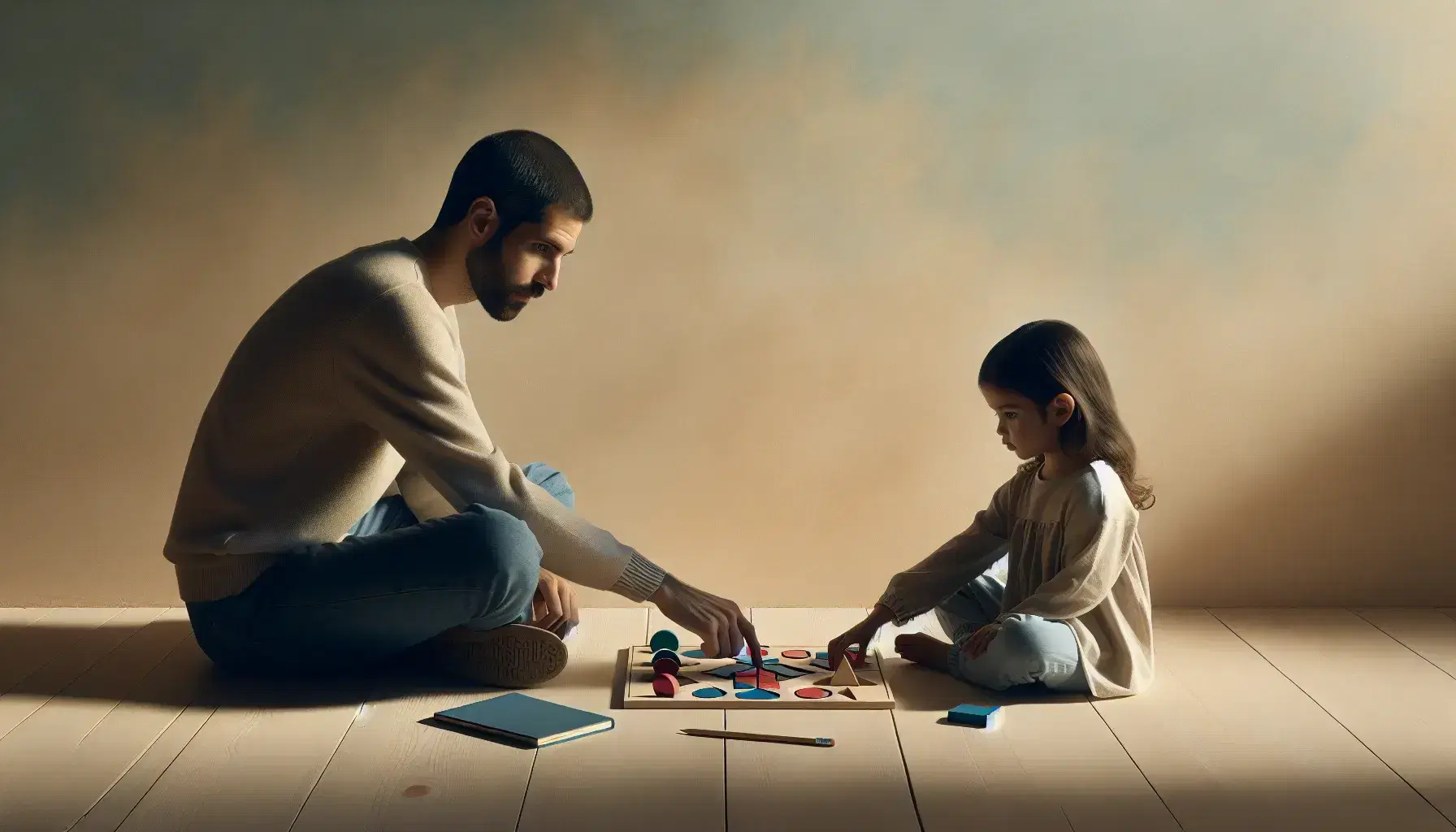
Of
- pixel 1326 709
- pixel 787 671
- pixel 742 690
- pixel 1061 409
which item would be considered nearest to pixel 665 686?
pixel 742 690

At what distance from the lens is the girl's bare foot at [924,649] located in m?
2.30

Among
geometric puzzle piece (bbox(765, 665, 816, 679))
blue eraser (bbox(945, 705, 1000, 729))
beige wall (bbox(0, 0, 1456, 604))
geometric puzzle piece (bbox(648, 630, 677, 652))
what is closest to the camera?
blue eraser (bbox(945, 705, 1000, 729))

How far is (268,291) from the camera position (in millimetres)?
2764

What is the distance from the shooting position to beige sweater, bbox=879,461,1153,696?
84.3 inches

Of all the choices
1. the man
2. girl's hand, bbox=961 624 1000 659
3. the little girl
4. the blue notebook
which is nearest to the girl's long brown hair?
the little girl

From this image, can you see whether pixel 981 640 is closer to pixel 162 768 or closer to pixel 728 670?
pixel 728 670

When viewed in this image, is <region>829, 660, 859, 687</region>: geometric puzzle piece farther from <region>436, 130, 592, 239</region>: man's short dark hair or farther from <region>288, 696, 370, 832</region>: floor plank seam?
<region>436, 130, 592, 239</region>: man's short dark hair

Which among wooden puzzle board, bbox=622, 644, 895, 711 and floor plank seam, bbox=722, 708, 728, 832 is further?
wooden puzzle board, bbox=622, 644, 895, 711

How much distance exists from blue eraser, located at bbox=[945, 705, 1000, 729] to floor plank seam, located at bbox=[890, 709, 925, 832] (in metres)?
0.08

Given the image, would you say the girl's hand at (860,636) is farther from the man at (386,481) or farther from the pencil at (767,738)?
the pencil at (767,738)

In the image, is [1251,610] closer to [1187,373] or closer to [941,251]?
[1187,373]

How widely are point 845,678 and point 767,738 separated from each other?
0.98ft

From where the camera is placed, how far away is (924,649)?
2318 millimetres

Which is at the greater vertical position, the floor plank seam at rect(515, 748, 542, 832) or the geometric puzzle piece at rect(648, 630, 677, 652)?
the geometric puzzle piece at rect(648, 630, 677, 652)
